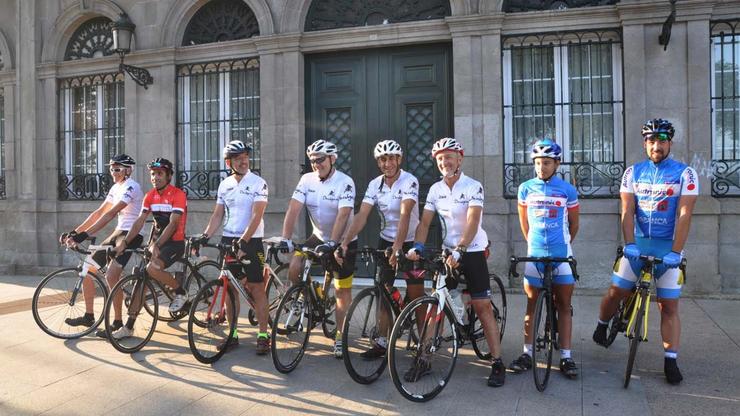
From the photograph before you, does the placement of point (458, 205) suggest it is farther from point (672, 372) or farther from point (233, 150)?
point (233, 150)

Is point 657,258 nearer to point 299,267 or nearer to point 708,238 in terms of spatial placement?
point 299,267

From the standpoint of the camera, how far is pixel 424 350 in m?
4.33

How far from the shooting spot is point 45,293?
19.9 feet

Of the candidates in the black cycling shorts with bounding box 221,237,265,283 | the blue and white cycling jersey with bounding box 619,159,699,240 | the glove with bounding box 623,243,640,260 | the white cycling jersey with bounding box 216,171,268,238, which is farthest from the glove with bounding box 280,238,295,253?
the blue and white cycling jersey with bounding box 619,159,699,240

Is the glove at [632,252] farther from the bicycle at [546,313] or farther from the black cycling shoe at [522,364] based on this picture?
the black cycling shoe at [522,364]

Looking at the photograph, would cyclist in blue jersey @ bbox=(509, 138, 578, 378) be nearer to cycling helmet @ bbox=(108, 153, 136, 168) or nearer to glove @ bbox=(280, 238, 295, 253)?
glove @ bbox=(280, 238, 295, 253)

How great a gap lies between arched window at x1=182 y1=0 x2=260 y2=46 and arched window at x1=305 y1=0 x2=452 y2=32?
1.13m

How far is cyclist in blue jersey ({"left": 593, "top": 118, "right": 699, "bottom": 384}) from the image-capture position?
14.6 feet

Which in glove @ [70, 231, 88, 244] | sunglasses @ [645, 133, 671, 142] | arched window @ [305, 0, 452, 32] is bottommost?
glove @ [70, 231, 88, 244]

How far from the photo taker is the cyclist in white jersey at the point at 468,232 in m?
4.52

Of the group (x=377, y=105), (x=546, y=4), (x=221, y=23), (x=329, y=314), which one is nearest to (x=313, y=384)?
(x=329, y=314)

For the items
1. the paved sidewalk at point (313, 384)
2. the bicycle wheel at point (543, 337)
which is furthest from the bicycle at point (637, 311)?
the bicycle wheel at point (543, 337)

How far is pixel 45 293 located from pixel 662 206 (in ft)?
20.0

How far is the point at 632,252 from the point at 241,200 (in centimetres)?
359
